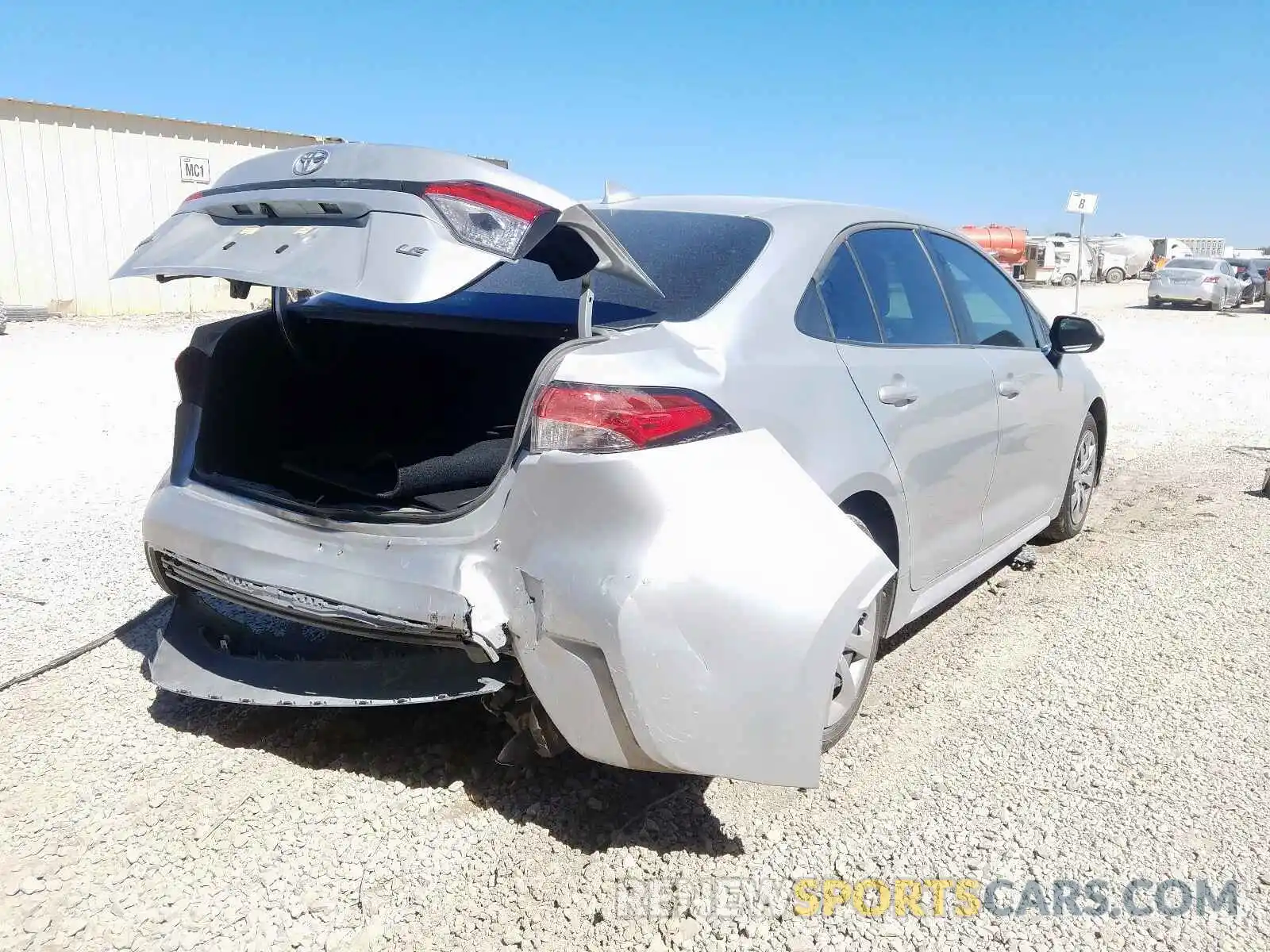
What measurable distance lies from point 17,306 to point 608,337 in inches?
703

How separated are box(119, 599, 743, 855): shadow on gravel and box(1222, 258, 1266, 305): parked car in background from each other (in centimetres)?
3483

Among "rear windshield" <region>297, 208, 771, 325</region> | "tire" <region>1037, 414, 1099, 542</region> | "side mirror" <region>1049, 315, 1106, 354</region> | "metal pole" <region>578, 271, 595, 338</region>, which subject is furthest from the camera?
"tire" <region>1037, 414, 1099, 542</region>

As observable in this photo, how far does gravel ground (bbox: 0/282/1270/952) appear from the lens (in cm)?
Result: 242

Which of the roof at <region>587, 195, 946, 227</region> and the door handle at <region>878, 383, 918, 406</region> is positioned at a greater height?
the roof at <region>587, 195, 946, 227</region>

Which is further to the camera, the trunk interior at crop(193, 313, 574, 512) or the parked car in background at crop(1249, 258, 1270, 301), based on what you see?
the parked car in background at crop(1249, 258, 1270, 301)

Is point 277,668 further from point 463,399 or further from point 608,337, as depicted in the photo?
point 608,337

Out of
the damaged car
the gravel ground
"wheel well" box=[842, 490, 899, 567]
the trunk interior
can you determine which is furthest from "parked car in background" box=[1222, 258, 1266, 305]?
the trunk interior

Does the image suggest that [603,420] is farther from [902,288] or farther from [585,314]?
[902,288]

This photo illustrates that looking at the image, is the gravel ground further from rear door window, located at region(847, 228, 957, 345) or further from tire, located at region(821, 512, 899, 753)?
rear door window, located at region(847, 228, 957, 345)

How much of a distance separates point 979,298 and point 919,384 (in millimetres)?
1092

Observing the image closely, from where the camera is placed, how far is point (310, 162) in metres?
2.73

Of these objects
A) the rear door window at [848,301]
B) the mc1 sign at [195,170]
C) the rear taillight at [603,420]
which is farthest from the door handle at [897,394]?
the mc1 sign at [195,170]

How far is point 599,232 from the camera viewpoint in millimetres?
2625

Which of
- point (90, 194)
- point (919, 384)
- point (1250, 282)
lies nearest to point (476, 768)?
point (919, 384)
